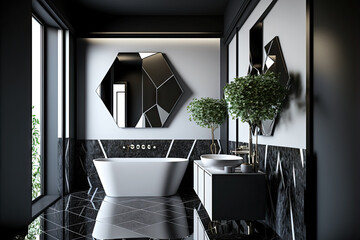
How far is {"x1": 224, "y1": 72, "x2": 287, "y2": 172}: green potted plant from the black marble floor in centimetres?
109

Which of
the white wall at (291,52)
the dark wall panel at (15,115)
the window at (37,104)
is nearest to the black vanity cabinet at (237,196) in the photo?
the white wall at (291,52)

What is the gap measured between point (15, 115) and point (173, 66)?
3.31m

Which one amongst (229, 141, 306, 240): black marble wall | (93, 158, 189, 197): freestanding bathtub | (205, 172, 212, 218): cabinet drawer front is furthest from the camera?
(93, 158, 189, 197): freestanding bathtub

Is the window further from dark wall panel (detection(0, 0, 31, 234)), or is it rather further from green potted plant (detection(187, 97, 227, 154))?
green potted plant (detection(187, 97, 227, 154))

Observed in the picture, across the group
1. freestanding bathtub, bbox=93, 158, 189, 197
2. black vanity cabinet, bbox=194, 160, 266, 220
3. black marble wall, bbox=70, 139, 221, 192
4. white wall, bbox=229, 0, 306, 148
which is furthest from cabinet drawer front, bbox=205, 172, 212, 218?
black marble wall, bbox=70, 139, 221, 192

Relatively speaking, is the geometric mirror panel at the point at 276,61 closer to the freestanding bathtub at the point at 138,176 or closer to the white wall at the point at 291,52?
the white wall at the point at 291,52

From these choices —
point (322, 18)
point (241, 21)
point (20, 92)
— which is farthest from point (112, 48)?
point (322, 18)

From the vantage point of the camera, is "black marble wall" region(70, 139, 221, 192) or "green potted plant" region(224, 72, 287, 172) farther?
"black marble wall" region(70, 139, 221, 192)

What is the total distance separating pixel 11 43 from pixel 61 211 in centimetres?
206

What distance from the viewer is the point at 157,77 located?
20.1 ft

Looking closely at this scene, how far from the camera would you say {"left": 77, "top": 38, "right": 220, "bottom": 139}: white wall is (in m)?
6.12

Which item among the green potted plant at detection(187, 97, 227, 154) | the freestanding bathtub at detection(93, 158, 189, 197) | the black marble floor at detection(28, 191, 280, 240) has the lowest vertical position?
the black marble floor at detection(28, 191, 280, 240)

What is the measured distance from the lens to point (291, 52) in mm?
3025

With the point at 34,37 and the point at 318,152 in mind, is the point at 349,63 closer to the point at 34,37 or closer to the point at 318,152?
the point at 318,152
